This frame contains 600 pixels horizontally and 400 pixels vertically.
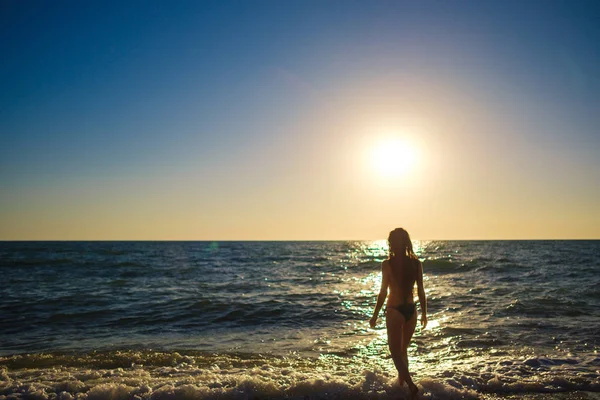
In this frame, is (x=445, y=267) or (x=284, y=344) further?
(x=445, y=267)

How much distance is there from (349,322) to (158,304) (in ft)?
25.6

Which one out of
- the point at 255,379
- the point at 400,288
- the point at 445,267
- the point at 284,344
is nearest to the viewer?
the point at 400,288

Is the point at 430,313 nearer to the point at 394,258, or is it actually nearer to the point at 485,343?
the point at 485,343

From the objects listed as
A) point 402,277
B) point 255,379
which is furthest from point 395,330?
point 255,379

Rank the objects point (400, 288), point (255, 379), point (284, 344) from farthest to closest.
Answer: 1. point (284, 344)
2. point (255, 379)
3. point (400, 288)

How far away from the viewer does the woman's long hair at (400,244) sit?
5.51 meters

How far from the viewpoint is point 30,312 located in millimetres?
13820

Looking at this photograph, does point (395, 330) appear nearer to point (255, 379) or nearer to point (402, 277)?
point (402, 277)

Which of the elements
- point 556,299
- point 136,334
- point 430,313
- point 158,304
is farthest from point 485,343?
point 158,304

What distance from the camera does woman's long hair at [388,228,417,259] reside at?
5512mm

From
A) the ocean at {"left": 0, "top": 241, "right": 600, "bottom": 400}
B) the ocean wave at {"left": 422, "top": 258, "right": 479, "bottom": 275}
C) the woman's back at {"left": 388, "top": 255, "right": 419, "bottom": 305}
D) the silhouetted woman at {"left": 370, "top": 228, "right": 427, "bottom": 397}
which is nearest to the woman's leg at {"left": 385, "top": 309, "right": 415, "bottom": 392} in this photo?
the silhouetted woman at {"left": 370, "top": 228, "right": 427, "bottom": 397}

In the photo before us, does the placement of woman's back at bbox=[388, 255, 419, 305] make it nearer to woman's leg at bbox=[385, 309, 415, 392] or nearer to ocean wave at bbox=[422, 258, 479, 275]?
woman's leg at bbox=[385, 309, 415, 392]

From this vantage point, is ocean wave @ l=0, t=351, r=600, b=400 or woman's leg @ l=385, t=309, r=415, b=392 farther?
ocean wave @ l=0, t=351, r=600, b=400

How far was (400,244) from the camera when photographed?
552 centimetres
